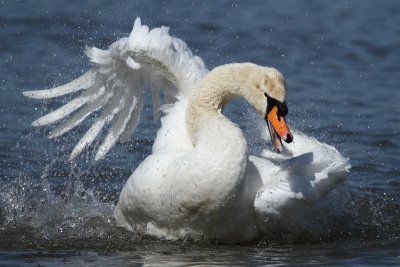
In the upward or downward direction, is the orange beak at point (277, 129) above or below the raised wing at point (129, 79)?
below

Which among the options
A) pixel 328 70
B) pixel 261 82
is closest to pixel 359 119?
pixel 328 70

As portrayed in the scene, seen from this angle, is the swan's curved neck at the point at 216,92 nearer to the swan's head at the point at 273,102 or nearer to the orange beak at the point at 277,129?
the swan's head at the point at 273,102

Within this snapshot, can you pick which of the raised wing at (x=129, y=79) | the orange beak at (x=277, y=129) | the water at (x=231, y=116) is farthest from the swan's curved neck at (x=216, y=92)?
the water at (x=231, y=116)

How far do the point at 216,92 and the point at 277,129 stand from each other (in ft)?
2.44

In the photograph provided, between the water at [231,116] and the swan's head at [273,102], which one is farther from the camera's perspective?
the water at [231,116]

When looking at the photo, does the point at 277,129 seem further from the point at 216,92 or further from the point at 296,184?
the point at 216,92

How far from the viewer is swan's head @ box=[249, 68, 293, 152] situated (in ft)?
25.4

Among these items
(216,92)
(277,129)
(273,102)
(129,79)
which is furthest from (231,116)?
(277,129)

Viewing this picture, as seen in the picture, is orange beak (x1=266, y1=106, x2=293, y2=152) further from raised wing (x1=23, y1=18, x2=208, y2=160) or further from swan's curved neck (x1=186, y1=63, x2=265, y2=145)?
raised wing (x1=23, y1=18, x2=208, y2=160)

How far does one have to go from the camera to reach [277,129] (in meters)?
7.75

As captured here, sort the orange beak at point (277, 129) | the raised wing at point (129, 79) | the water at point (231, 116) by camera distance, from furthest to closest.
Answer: the raised wing at point (129, 79) → the water at point (231, 116) → the orange beak at point (277, 129)

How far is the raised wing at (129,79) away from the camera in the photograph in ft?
29.4

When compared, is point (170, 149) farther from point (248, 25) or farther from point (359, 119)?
point (248, 25)

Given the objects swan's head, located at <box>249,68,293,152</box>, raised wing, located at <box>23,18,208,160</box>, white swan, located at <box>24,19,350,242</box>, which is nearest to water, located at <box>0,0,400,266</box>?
white swan, located at <box>24,19,350,242</box>
